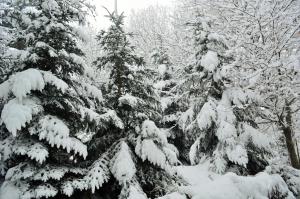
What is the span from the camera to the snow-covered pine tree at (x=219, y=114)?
1053 centimetres

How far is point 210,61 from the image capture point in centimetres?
1117

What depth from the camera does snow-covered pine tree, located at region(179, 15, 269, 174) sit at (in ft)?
34.6

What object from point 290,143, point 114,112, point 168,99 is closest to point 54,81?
point 114,112

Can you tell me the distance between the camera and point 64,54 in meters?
7.60

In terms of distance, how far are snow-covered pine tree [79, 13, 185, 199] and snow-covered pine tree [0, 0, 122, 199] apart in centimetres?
47

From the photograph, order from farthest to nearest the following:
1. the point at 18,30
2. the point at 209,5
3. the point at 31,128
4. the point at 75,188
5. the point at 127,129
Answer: the point at 209,5 → the point at 127,129 → the point at 18,30 → the point at 75,188 → the point at 31,128

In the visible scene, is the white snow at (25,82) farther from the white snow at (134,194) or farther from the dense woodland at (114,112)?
the white snow at (134,194)

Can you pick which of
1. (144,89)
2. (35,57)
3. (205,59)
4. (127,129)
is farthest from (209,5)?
(35,57)

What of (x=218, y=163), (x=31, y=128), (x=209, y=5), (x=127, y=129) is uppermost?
(x=209, y=5)

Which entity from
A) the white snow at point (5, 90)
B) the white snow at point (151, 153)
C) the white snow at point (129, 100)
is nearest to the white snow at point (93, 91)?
the white snow at point (129, 100)

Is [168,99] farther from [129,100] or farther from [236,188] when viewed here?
[236,188]

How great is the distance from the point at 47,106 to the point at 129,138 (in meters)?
2.41

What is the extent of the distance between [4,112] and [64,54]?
2.21m

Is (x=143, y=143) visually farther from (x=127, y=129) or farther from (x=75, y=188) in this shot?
(x=75, y=188)
